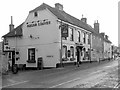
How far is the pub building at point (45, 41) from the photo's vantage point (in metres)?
27.2

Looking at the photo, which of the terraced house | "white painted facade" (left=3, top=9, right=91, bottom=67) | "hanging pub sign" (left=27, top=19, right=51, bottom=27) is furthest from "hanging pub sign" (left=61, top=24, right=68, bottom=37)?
"hanging pub sign" (left=27, top=19, right=51, bottom=27)

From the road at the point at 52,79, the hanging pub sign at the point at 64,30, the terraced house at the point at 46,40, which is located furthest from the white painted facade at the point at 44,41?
the road at the point at 52,79

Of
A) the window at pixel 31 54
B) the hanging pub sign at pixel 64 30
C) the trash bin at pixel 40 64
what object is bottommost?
the trash bin at pixel 40 64

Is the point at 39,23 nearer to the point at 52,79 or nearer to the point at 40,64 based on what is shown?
the point at 40,64

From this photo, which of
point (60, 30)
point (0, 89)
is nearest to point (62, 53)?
point (60, 30)

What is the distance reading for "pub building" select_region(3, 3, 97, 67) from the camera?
27219mm

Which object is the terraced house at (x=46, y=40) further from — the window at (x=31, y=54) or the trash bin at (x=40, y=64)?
the trash bin at (x=40, y=64)

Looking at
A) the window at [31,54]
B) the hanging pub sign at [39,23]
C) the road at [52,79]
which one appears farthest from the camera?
the window at [31,54]

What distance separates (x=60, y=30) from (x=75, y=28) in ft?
16.6

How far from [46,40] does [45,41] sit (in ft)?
0.78

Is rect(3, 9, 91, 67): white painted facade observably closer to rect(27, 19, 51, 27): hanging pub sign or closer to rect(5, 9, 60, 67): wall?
rect(5, 9, 60, 67): wall

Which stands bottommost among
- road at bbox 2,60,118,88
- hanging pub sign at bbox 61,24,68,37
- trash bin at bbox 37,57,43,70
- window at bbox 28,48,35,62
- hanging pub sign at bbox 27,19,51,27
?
road at bbox 2,60,118,88

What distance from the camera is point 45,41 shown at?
2833 centimetres

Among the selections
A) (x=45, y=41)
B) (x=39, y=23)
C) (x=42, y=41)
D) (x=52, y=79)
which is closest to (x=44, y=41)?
(x=45, y=41)
